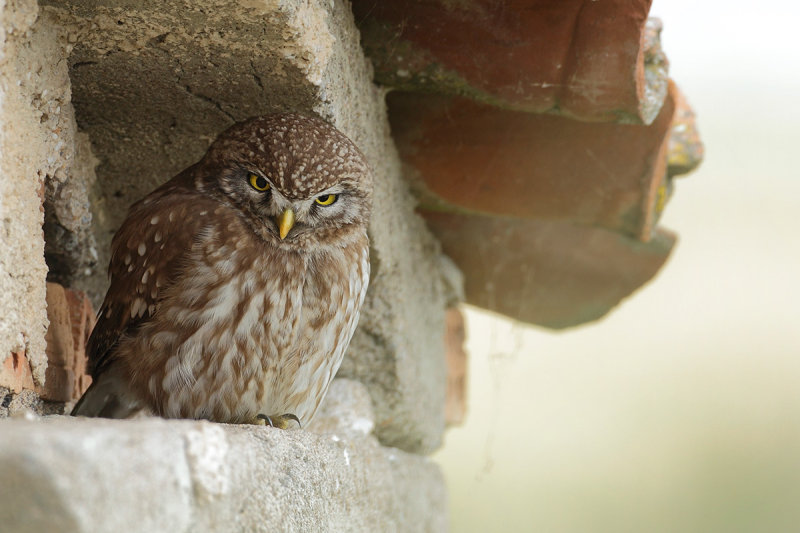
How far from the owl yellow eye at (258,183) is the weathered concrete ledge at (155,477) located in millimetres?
682

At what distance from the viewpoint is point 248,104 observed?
2416 mm

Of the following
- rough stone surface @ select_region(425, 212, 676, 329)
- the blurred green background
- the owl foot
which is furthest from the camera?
the blurred green background

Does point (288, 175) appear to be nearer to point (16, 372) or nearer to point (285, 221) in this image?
point (285, 221)

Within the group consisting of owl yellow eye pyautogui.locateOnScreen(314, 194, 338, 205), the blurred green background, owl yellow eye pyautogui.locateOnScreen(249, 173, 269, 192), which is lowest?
the blurred green background

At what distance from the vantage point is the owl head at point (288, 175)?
91.3 inches

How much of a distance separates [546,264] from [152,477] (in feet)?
8.63

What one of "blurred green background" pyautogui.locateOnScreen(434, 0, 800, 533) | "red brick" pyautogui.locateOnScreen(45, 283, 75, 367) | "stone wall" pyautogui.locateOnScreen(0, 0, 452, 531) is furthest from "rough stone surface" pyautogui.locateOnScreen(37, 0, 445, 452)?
"blurred green background" pyautogui.locateOnScreen(434, 0, 800, 533)

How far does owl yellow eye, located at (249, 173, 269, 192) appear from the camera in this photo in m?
2.39

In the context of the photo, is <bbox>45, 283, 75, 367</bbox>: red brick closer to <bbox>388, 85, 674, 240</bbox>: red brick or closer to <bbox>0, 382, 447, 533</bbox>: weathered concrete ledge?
<bbox>0, 382, 447, 533</bbox>: weathered concrete ledge

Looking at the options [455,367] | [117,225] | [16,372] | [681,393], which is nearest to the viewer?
[16,372]

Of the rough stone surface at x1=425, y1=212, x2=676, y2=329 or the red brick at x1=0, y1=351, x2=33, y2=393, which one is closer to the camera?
the red brick at x1=0, y1=351, x2=33, y2=393

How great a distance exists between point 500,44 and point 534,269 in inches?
60.0

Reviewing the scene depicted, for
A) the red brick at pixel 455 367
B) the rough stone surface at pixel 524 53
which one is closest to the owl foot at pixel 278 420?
the rough stone surface at pixel 524 53

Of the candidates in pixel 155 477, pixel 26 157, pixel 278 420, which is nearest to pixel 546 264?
pixel 278 420
